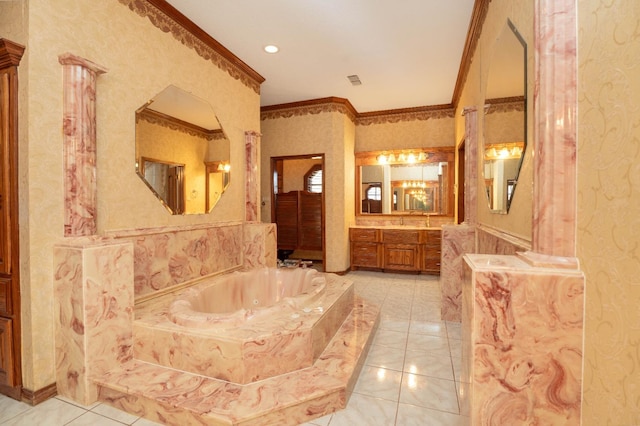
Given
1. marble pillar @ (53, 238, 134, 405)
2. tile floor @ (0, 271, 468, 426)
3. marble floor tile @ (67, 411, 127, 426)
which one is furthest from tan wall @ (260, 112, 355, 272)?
marble floor tile @ (67, 411, 127, 426)

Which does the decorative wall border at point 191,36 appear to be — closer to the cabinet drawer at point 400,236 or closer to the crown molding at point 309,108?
the crown molding at point 309,108

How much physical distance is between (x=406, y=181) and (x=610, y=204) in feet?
15.3

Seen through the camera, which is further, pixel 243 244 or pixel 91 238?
pixel 243 244

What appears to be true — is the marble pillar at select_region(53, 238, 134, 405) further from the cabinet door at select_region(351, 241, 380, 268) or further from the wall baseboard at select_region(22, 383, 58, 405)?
the cabinet door at select_region(351, 241, 380, 268)

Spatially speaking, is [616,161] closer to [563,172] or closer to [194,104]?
[563,172]

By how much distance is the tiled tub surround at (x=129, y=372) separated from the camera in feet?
5.17

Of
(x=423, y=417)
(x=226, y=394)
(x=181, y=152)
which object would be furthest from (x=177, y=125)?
(x=423, y=417)

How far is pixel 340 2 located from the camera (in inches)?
98.7

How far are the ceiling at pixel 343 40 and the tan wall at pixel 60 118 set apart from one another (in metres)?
0.57

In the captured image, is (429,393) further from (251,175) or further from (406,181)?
(406,181)

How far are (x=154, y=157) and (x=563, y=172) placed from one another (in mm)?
2755

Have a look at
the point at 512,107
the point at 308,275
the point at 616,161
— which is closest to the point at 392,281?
the point at 308,275

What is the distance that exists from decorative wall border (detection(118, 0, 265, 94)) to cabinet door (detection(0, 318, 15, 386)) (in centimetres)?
237

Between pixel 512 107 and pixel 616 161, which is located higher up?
pixel 512 107
